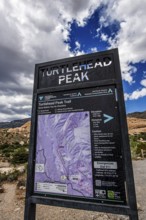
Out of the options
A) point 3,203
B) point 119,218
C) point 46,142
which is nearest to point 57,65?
point 46,142

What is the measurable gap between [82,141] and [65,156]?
1.19 ft

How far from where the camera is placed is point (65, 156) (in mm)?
2877

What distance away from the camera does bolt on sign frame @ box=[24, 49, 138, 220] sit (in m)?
2.55

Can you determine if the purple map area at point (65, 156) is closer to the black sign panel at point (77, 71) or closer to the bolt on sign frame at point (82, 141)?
the bolt on sign frame at point (82, 141)

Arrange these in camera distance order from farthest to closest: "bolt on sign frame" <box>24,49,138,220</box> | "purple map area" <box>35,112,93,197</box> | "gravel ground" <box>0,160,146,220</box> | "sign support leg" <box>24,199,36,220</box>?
"gravel ground" <box>0,160,146,220</box>
"sign support leg" <box>24,199,36,220</box>
"purple map area" <box>35,112,93,197</box>
"bolt on sign frame" <box>24,49,138,220</box>

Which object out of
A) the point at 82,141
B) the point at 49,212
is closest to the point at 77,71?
the point at 82,141

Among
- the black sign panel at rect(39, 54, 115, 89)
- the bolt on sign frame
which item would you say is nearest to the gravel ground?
the bolt on sign frame

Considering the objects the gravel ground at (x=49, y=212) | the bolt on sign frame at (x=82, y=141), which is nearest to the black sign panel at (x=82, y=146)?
the bolt on sign frame at (x=82, y=141)

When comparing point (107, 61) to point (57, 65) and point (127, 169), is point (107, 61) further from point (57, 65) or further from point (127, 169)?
point (127, 169)

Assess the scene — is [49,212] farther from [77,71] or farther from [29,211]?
[77,71]

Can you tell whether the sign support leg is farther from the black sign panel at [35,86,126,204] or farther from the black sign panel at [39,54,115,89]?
the black sign panel at [39,54,115,89]

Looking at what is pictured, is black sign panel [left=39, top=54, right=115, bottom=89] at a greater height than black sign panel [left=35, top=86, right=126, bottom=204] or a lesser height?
greater

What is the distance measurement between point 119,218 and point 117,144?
3.26m

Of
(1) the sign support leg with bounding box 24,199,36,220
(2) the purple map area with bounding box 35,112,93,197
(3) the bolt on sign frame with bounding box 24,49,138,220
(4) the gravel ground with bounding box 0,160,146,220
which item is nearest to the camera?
(3) the bolt on sign frame with bounding box 24,49,138,220
